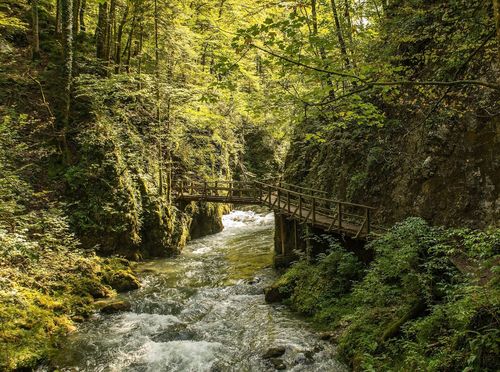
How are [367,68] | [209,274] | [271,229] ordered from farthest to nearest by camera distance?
[271,229]
[209,274]
[367,68]

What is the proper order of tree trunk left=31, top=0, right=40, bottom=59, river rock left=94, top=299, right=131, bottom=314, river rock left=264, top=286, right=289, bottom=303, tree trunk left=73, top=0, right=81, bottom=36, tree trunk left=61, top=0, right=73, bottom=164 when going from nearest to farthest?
river rock left=94, top=299, right=131, bottom=314 → river rock left=264, top=286, right=289, bottom=303 → tree trunk left=61, top=0, right=73, bottom=164 → tree trunk left=31, top=0, right=40, bottom=59 → tree trunk left=73, top=0, right=81, bottom=36

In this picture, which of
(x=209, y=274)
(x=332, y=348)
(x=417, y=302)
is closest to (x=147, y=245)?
(x=209, y=274)

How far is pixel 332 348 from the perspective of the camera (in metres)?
7.77

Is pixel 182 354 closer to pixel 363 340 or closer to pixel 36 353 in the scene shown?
pixel 36 353

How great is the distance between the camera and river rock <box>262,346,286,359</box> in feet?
25.2

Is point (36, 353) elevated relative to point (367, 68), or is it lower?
lower

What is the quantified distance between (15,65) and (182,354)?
13.4 metres

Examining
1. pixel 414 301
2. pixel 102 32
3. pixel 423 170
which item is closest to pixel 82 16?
pixel 102 32

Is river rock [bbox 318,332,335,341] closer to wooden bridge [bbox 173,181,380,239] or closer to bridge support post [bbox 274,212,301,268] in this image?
wooden bridge [bbox 173,181,380,239]

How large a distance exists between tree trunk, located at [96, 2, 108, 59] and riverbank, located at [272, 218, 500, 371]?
14246mm

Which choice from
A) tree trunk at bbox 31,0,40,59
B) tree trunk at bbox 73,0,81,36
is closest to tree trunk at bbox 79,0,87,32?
tree trunk at bbox 73,0,81,36

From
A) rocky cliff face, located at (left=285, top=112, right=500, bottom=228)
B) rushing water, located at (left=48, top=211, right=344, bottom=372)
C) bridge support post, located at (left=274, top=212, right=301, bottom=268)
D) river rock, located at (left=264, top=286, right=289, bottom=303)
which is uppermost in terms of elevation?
rocky cliff face, located at (left=285, top=112, right=500, bottom=228)

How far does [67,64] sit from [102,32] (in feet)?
12.2

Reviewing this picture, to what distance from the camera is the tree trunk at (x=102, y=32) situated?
16562mm
